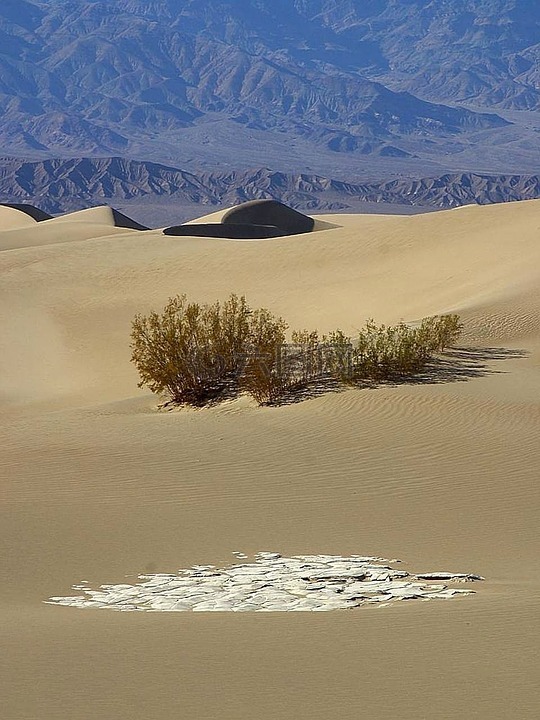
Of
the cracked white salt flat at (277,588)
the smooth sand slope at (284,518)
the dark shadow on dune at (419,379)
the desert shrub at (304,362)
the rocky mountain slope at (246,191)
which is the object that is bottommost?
the cracked white salt flat at (277,588)

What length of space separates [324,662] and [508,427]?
7.48 meters

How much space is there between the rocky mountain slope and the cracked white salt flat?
580 ft

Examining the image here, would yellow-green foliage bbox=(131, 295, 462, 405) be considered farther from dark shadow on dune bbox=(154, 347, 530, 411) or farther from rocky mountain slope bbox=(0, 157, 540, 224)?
rocky mountain slope bbox=(0, 157, 540, 224)

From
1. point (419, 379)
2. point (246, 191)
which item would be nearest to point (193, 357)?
point (419, 379)

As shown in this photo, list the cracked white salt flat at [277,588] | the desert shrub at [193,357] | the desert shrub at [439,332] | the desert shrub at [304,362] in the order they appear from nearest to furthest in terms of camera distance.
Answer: the cracked white salt flat at [277,588], the desert shrub at [304,362], the desert shrub at [193,357], the desert shrub at [439,332]

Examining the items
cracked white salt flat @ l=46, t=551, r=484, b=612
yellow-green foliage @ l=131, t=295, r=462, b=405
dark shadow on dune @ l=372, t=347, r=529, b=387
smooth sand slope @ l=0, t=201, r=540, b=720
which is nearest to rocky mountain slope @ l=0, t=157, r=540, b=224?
smooth sand slope @ l=0, t=201, r=540, b=720

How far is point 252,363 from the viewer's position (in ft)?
50.2

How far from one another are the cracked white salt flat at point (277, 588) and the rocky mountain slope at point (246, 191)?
176712mm

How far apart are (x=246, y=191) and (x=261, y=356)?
18009cm

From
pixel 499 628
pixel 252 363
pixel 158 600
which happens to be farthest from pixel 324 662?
pixel 252 363

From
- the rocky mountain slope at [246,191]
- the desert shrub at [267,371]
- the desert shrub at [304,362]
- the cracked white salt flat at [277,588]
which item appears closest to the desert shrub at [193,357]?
the desert shrub at [267,371]

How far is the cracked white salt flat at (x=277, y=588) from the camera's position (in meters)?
7.20

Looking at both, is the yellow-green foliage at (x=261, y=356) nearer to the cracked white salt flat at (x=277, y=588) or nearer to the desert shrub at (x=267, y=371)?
the desert shrub at (x=267, y=371)

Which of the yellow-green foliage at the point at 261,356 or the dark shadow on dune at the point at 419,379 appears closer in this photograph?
the dark shadow on dune at the point at 419,379
